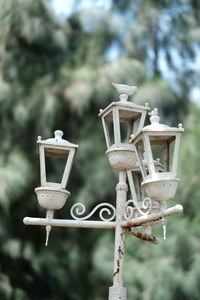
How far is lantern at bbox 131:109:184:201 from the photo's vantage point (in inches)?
64.6

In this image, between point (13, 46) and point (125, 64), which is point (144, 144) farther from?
point (13, 46)

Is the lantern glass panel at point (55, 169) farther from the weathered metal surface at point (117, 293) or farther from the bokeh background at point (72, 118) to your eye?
the weathered metal surface at point (117, 293)

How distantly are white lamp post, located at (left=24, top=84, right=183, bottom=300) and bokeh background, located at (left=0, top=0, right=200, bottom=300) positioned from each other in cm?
354

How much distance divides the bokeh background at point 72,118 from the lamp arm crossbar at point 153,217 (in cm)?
366

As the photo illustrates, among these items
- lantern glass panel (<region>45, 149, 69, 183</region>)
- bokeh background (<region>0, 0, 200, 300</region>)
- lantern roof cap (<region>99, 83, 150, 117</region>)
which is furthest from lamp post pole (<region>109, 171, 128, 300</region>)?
lantern glass panel (<region>45, 149, 69, 183</region>)

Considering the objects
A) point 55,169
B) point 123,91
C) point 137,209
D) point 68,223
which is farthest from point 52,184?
point 55,169

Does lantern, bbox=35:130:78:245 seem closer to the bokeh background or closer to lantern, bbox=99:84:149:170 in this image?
lantern, bbox=99:84:149:170

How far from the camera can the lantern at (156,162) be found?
1.64m

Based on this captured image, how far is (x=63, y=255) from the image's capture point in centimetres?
645

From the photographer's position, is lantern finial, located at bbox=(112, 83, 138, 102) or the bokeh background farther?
the bokeh background

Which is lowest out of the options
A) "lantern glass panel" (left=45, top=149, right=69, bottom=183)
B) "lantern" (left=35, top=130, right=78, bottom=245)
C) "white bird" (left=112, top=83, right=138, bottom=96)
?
"lantern" (left=35, top=130, right=78, bottom=245)

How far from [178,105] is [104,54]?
3.57 feet

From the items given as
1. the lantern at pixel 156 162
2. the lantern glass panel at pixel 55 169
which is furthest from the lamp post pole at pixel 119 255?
the lantern glass panel at pixel 55 169

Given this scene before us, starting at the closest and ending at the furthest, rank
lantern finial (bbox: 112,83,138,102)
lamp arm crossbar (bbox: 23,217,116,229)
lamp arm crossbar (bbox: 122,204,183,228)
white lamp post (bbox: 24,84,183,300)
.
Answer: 1. lamp arm crossbar (bbox: 122,204,183,228)
2. white lamp post (bbox: 24,84,183,300)
3. lamp arm crossbar (bbox: 23,217,116,229)
4. lantern finial (bbox: 112,83,138,102)
